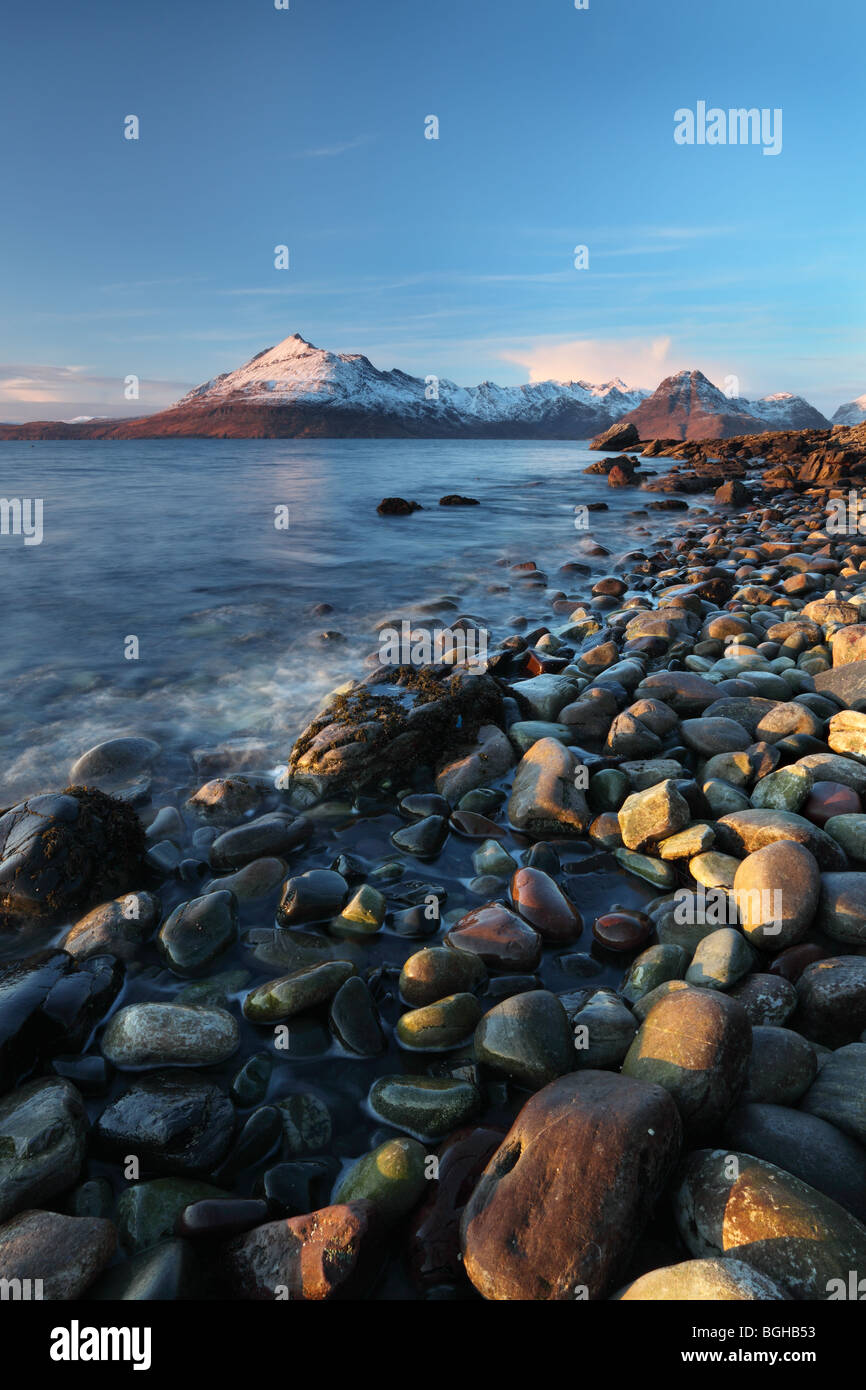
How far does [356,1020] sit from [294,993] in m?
0.34

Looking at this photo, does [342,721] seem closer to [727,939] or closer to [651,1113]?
[727,939]

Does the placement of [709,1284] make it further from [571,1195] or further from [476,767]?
[476,767]

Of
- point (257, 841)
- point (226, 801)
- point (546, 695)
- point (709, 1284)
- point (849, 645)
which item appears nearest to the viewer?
point (709, 1284)

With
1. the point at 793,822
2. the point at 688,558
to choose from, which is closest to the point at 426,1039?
the point at 793,822

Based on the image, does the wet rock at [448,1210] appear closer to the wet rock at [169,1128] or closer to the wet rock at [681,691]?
the wet rock at [169,1128]

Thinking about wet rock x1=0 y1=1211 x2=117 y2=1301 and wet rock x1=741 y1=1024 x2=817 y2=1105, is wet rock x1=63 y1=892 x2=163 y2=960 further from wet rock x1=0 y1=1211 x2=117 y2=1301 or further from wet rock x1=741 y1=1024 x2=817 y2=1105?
wet rock x1=741 y1=1024 x2=817 y2=1105

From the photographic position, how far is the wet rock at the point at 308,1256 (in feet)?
6.75

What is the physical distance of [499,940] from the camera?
344 centimetres

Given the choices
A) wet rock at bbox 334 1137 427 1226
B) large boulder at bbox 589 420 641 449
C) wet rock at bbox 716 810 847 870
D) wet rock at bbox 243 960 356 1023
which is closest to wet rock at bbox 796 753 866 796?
wet rock at bbox 716 810 847 870

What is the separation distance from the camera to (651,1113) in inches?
85.0

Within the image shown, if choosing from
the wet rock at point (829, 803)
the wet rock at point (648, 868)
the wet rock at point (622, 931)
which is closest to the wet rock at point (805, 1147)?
the wet rock at point (622, 931)

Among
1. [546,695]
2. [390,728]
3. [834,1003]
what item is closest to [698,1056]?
[834,1003]

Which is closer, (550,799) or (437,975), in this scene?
(437,975)
